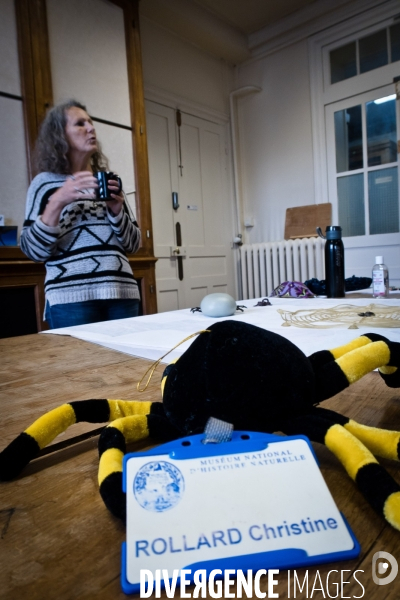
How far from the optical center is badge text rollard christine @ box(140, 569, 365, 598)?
0.18 metres

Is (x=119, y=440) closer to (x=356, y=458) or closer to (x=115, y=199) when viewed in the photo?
(x=356, y=458)

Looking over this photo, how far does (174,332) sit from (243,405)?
1.87 feet

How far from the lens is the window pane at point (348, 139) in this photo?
130 inches

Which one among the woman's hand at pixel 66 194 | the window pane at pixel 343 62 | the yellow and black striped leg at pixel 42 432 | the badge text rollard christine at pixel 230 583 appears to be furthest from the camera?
the window pane at pixel 343 62

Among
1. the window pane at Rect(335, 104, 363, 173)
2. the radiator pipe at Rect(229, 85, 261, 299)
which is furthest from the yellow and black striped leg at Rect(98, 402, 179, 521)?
the radiator pipe at Rect(229, 85, 261, 299)

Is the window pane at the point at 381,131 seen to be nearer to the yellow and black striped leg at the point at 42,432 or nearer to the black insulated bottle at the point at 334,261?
the black insulated bottle at the point at 334,261

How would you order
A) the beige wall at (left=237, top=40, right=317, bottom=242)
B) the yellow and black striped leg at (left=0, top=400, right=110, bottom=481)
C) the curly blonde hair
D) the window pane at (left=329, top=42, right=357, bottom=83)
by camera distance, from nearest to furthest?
the yellow and black striped leg at (left=0, top=400, right=110, bottom=481) < the curly blonde hair < the window pane at (left=329, top=42, right=357, bottom=83) < the beige wall at (left=237, top=40, right=317, bottom=242)

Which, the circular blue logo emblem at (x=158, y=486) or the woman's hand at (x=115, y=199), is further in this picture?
the woman's hand at (x=115, y=199)

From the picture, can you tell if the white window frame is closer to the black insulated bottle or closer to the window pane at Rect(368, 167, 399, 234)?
the window pane at Rect(368, 167, 399, 234)

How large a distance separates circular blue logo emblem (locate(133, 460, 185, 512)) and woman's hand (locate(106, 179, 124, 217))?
3.79 feet

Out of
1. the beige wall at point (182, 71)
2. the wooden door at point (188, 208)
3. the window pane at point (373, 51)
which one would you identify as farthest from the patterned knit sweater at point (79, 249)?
the window pane at point (373, 51)

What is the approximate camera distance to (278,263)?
3660 mm

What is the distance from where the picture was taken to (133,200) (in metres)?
2.54

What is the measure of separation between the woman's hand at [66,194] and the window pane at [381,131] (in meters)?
2.72
